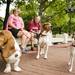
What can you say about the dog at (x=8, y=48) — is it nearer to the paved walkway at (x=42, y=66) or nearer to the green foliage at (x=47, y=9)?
the paved walkway at (x=42, y=66)

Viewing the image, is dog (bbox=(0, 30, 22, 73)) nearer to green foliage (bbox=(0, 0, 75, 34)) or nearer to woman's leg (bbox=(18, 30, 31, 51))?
woman's leg (bbox=(18, 30, 31, 51))

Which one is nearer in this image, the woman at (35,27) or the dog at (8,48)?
the dog at (8,48)

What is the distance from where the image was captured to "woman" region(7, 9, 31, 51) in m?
11.6

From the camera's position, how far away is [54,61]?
36.4 ft

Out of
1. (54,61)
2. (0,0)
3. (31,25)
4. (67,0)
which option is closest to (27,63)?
(54,61)

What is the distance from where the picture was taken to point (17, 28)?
11.8m

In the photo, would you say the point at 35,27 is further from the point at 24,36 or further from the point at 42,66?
the point at 42,66

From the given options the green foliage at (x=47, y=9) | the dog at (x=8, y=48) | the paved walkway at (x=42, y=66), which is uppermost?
the green foliage at (x=47, y=9)

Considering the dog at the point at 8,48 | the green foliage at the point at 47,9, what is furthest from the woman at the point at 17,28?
the green foliage at the point at 47,9

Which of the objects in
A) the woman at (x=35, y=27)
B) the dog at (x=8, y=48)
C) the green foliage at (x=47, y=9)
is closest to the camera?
the dog at (x=8, y=48)

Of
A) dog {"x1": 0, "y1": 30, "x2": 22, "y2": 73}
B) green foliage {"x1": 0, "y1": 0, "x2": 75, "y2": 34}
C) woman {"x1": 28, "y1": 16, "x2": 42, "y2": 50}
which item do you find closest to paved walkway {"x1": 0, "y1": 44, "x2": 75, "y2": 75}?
dog {"x1": 0, "y1": 30, "x2": 22, "y2": 73}

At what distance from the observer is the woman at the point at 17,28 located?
38.1 ft

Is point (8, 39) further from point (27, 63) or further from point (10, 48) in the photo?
point (27, 63)

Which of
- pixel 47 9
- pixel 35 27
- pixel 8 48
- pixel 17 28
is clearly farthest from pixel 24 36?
pixel 47 9
